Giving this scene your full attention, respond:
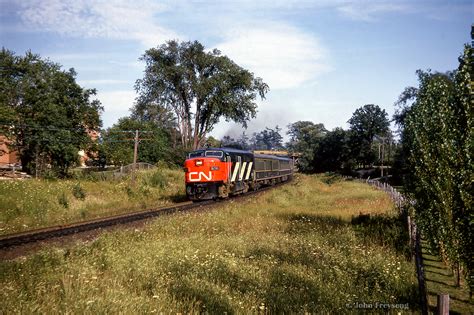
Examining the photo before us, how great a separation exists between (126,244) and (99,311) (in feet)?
18.5

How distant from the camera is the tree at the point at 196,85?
44.3m

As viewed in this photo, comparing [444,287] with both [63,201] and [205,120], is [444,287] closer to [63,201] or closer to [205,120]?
[63,201]

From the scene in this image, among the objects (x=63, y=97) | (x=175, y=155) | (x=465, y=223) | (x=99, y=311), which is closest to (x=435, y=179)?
(x=465, y=223)

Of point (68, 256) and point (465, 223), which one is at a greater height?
point (465, 223)

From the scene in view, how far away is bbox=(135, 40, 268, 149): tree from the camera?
145 feet

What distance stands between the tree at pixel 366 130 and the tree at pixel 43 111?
200 ft

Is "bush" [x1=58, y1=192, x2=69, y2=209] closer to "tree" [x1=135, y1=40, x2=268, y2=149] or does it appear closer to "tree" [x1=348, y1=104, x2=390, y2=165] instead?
"tree" [x1=135, y1=40, x2=268, y2=149]

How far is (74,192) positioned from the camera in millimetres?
22328

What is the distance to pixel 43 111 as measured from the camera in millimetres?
31000

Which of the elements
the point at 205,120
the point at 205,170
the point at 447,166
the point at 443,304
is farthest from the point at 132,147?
the point at 443,304

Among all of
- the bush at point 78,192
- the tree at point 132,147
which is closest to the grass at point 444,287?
the bush at point 78,192

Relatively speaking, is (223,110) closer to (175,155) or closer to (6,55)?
(175,155)

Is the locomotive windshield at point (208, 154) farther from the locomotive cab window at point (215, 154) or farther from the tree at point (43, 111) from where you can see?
the tree at point (43, 111)

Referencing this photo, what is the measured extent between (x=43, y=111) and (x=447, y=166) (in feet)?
103
